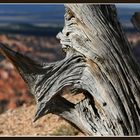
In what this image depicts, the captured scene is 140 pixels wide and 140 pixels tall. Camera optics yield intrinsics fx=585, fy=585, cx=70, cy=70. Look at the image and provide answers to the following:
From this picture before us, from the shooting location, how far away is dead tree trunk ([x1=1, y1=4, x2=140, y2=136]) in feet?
9.02

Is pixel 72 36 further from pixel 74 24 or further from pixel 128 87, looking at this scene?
pixel 128 87

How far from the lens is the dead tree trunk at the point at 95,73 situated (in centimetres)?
275

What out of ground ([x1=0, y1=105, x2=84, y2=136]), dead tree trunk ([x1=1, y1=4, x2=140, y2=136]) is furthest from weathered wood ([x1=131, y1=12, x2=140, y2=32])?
ground ([x1=0, y1=105, x2=84, y2=136])

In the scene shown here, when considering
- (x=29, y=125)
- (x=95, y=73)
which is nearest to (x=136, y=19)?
(x=95, y=73)

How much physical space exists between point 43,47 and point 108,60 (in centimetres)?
418

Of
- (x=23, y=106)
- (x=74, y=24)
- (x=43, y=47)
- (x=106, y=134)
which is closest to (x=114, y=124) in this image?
(x=106, y=134)

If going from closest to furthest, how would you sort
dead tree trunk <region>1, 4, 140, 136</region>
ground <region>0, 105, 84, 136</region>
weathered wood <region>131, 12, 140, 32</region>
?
dead tree trunk <region>1, 4, 140, 136</region> < weathered wood <region>131, 12, 140, 32</region> < ground <region>0, 105, 84, 136</region>

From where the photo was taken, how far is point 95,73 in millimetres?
2779

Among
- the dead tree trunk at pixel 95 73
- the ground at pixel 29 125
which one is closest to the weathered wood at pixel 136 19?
Result: the dead tree trunk at pixel 95 73

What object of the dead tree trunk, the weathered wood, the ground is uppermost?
the weathered wood

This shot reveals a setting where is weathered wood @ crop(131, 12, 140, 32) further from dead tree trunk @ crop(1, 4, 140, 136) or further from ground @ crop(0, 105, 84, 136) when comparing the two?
ground @ crop(0, 105, 84, 136)

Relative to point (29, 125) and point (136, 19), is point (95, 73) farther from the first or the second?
point (29, 125)

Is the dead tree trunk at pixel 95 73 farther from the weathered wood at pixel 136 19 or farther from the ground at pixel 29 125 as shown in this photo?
the ground at pixel 29 125

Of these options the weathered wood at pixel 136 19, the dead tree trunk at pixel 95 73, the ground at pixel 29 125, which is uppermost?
the weathered wood at pixel 136 19
